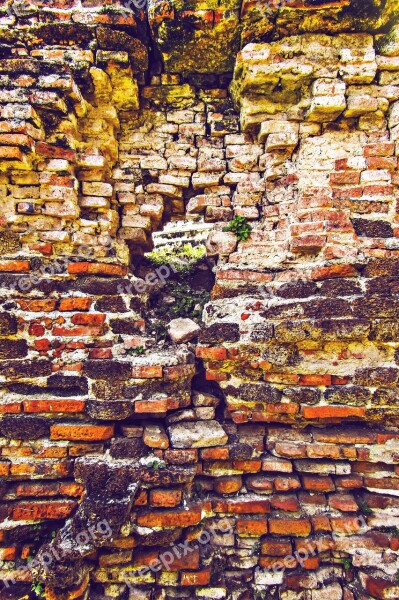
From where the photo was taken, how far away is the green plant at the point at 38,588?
1.66 metres

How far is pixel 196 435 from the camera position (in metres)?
1.88

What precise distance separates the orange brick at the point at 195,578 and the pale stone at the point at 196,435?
0.65m

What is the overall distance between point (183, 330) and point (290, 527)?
123 centimetres

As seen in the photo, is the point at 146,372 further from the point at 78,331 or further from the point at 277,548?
the point at 277,548

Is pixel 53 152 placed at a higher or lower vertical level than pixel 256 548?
higher

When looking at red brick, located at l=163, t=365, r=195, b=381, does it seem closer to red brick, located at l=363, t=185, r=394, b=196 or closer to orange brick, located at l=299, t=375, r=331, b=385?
orange brick, located at l=299, t=375, r=331, b=385

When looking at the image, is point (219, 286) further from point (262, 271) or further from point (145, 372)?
point (145, 372)

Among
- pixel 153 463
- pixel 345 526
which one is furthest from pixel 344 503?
pixel 153 463

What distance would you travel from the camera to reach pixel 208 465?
1922mm

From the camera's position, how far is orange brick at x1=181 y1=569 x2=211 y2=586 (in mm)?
1784

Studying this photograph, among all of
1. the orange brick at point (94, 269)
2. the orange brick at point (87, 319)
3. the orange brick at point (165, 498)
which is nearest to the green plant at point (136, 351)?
the orange brick at point (87, 319)

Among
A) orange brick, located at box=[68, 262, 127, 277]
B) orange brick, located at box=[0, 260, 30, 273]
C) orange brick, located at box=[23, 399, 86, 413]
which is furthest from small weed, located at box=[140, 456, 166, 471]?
orange brick, located at box=[0, 260, 30, 273]

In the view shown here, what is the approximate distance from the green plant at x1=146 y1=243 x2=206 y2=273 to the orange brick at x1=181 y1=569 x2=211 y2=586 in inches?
67.4

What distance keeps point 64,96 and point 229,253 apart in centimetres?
131
